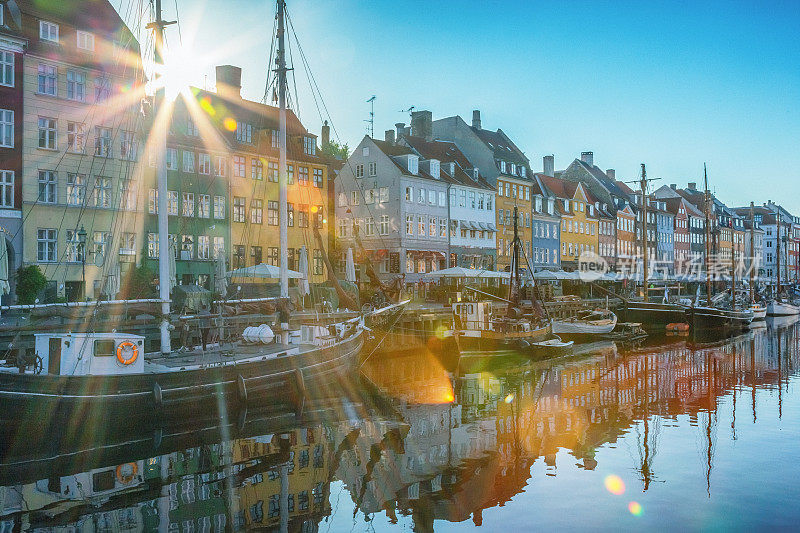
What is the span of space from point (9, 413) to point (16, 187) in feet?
67.9

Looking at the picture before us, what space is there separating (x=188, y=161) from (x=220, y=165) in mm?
2361

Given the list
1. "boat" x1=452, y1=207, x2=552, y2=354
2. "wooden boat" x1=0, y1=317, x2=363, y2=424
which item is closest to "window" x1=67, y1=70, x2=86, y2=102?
"wooden boat" x1=0, y1=317, x2=363, y2=424

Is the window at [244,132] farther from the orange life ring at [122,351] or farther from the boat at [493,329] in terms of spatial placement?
the orange life ring at [122,351]

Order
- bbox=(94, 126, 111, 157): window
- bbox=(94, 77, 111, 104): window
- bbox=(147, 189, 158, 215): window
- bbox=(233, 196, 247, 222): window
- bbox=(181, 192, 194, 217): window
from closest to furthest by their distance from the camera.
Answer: bbox=(94, 77, 111, 104): window → bbox=(94, 126, 111, 157): window → bbox=(147, 189, 158, 215): window → bbox=(181, 192, 194, 217): window → bbox=(233, 196, 247, 222): window

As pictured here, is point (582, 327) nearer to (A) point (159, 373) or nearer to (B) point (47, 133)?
(A) point (159, 373)

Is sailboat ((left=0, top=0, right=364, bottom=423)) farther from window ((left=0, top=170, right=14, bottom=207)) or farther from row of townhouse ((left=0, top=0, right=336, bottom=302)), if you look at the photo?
window ((left=0, top=170, right=14, bottom=207))

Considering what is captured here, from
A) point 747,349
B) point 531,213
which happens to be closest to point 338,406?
point 747,349

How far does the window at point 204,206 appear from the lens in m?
45.4

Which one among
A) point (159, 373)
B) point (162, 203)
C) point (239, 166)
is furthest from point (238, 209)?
point (159, 373)

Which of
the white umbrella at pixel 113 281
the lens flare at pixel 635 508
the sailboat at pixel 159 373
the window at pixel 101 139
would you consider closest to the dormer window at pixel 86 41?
the window at pixel 101 139

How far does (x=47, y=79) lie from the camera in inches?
1463

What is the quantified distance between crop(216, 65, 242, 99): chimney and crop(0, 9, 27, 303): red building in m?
16.2

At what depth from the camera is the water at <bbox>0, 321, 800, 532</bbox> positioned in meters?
14.0

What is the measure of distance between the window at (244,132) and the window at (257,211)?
413cm
